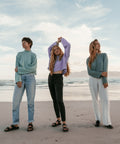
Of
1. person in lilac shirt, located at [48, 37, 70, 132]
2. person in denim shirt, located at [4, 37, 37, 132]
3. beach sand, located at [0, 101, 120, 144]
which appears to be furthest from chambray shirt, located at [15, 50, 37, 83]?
beach sand, located at [0, 101, 120, 144]

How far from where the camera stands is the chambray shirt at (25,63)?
3049mm

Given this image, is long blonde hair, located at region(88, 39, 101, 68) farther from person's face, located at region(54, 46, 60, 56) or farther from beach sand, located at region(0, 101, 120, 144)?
beach sand, located at region(0, 101, 120, 144)

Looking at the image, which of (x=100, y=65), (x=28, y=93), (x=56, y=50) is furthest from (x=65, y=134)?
(x=56, y=50)

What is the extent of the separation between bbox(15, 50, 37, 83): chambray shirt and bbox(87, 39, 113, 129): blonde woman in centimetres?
110

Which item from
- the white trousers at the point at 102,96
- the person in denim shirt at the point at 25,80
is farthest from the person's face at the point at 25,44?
the white trousers at the point at 102,96

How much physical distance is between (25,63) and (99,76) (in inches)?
56.2

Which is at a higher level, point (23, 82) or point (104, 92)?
point (23, 82)

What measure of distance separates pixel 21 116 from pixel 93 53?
239 cm

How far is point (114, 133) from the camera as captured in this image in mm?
2783

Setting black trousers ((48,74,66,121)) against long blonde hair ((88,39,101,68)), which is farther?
long blonde hair ((88,39,101,68))

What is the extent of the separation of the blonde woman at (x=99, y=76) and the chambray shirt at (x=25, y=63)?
1100 mm

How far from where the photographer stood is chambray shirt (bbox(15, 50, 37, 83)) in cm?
305

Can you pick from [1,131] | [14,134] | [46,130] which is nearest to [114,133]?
[46,130]

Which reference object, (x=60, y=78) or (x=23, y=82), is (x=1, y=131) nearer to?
(x=23, y=82)
